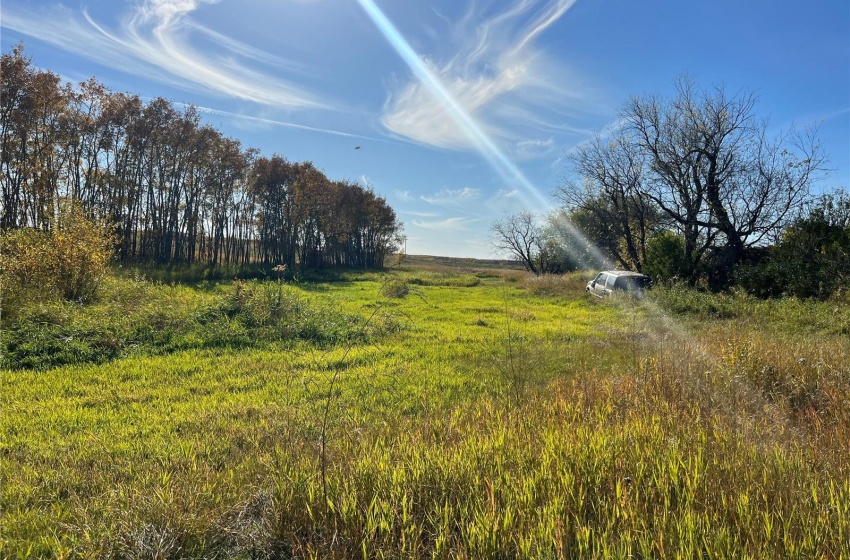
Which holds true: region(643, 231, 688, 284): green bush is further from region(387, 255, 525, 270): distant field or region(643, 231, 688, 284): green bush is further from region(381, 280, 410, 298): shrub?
region(387, 255, 525, 270): distant field

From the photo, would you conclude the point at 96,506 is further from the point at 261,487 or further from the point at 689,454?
the point at 689,454

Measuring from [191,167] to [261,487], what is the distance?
36244 millimetres

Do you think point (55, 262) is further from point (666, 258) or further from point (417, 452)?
point (666, 258)

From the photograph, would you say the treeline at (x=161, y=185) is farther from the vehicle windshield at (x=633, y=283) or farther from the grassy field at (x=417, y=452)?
the vehicle windshield at (x=633, y=283)

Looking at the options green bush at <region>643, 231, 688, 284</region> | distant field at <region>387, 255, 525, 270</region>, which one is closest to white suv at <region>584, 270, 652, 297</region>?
green bush at <region>643, 231, 688, 284</region>

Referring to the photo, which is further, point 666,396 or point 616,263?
point 616,263

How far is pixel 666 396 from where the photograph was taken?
4.93 metres

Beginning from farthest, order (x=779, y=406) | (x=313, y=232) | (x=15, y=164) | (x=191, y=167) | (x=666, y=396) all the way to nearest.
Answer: (x=313, y=232) → (x=191, y=167) → (x=15, y=164) → (x=666, y=396) → (x=779, y=406)

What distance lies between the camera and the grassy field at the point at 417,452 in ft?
7.53

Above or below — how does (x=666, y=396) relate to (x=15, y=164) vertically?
below

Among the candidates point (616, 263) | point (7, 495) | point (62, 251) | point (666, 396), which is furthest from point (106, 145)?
point (616, 263)

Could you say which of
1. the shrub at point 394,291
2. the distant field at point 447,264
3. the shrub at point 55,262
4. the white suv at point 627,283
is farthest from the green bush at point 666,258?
the distant field at point 447,264

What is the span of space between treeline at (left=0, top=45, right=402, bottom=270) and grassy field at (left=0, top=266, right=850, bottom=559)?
1000cm

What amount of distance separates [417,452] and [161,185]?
116 feet
